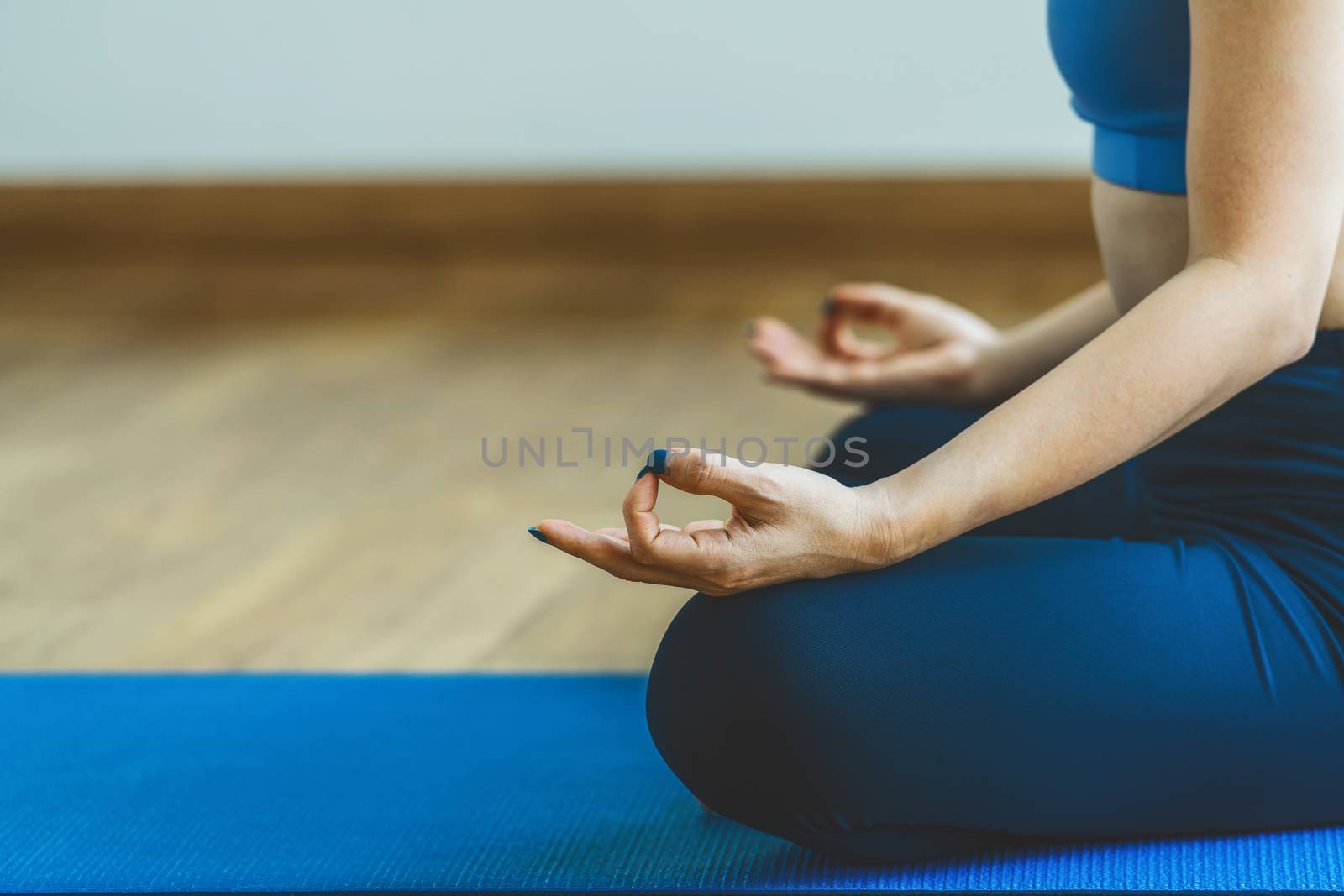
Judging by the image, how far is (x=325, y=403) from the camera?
2.62 metres

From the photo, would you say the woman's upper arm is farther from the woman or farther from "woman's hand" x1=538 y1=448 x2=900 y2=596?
"woman's hand" x1=538 y1=448 x2=900 y2=596

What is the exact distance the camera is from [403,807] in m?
1.12

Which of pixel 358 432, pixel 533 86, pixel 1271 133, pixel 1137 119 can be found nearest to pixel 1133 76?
pixel 1137 119

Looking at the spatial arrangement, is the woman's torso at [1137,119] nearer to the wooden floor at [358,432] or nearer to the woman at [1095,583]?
the woman at [1095,583]

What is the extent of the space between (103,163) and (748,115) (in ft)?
4.74

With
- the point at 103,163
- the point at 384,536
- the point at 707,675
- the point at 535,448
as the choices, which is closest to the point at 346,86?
the point at 103,163

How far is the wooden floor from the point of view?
5.59 ft

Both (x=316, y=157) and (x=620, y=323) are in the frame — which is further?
(x=316, y=157)

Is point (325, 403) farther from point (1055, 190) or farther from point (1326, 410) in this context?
point (1326, 410)

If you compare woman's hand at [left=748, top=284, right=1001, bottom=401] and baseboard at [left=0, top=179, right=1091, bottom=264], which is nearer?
woman's hand at [left=748, top=284, right=1001, bottom=401]

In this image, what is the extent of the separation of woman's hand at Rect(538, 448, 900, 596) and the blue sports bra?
1.01 feet

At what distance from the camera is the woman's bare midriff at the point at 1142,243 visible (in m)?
0.95

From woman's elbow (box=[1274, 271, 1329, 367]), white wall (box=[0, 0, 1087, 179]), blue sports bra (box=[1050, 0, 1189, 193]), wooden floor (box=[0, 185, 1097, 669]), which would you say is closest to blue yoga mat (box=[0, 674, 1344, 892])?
wooden floor (box=[0, 185, 1097, 669])

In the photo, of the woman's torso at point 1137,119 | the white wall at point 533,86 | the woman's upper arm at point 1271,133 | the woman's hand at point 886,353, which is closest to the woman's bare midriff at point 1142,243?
the woman's torso at point 1137,119
